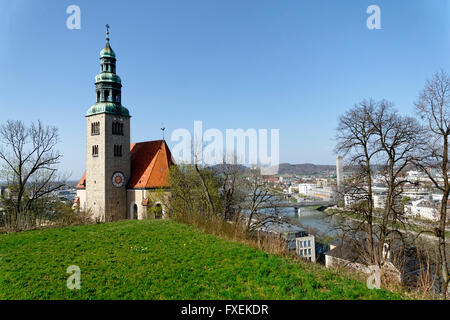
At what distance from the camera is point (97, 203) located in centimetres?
2761

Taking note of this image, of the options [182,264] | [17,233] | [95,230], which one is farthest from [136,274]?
[17,233]

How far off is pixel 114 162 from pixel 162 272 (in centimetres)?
2424

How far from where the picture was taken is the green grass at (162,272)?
16.0 ft

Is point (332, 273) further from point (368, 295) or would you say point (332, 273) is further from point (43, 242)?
point (43, 242)

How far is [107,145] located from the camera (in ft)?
90.6

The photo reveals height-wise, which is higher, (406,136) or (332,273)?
(406,136)

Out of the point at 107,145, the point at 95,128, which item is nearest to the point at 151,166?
the point at 107,145

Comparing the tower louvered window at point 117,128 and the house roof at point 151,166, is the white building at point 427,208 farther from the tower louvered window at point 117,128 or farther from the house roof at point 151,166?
the tower louvered window at point 117,128

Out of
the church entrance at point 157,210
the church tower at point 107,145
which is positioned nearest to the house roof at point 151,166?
the church tower at point 107,145

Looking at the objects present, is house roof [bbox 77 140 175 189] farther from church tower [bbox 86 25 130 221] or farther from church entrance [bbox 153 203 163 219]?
church entrance [bbox 153 203 163 219]

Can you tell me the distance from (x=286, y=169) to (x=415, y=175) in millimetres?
24508

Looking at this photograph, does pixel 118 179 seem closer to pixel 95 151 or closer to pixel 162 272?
pixel 95 151

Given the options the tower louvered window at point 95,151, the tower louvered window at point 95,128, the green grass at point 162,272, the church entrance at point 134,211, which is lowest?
the church entrance at point 134,211
